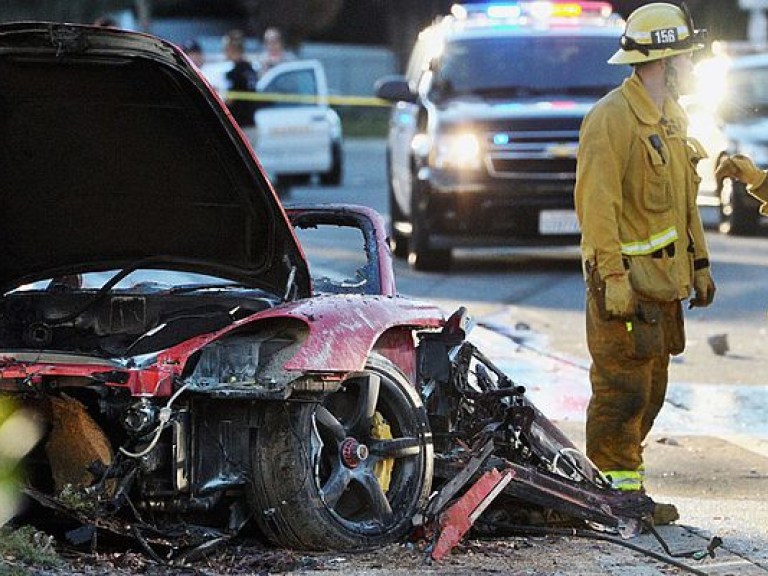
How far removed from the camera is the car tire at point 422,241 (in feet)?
54.7

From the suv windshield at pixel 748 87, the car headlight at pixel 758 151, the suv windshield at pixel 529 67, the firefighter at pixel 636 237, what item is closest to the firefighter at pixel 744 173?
the firefighter at pixel 636 237

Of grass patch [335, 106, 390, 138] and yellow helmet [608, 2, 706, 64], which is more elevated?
yellow helmet [608, 2, 706, 64]

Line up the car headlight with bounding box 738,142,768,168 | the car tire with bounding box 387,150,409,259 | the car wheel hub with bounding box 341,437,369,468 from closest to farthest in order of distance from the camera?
the car wheel hub with bounding box 341,437,369,468, the car tire with bounding box 387,150,409,259, the car headlight with bounding box 738,142,768,168

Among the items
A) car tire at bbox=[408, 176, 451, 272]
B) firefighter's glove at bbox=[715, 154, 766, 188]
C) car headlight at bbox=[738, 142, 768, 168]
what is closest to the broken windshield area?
firefighter's glove at bbox=[715, 154, 766, 188]

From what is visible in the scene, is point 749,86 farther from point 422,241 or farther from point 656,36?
point 656,36

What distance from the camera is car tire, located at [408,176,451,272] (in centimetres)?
1667

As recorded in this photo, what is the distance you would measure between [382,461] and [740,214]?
47.0ft

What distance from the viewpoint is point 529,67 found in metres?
17.1

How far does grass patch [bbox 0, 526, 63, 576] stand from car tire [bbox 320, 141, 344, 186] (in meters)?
22.8

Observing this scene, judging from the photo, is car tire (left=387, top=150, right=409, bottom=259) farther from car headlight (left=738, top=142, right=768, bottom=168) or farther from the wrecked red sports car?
the wrecked red sports car

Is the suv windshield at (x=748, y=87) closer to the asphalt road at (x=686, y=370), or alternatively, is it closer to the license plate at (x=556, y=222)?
the asphalt road at (x=686, y=370)

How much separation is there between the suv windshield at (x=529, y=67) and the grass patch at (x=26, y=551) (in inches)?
447

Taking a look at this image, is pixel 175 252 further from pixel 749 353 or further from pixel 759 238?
pixel 759 238

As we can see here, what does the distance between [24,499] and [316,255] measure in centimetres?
1147
